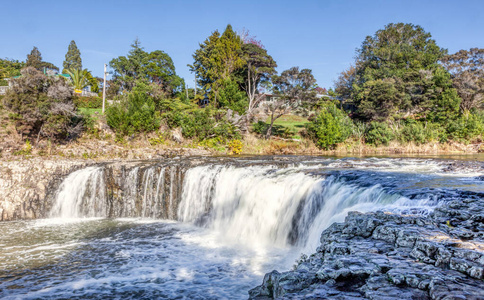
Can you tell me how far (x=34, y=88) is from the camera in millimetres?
19969

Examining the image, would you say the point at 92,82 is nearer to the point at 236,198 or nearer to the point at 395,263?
the point at 236,198

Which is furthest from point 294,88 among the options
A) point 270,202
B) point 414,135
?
point 270,202

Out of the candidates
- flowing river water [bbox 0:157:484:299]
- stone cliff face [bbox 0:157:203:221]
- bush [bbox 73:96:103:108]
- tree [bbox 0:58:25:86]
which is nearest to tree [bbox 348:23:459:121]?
flowing river water [bbox 0:157:484:299]

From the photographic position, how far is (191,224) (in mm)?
12625

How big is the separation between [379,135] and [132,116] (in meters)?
19.5

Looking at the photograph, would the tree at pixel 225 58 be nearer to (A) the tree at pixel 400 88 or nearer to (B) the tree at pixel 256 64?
(B) the tree at pixel 256 64

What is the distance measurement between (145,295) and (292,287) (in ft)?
11.3

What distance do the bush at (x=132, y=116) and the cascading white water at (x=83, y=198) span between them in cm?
1017

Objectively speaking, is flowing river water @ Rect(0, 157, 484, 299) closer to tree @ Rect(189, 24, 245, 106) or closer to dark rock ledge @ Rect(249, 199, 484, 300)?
dark rock ledge @ Rect(249, 199, 484, 300)

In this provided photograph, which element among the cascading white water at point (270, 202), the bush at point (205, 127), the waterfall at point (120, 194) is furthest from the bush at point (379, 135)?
the waterfall at point (120, 194)

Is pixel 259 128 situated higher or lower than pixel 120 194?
higher

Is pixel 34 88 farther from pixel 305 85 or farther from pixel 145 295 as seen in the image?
pixel 305 85

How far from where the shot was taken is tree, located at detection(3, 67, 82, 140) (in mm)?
19453

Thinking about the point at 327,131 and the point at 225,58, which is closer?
the point at 327,131
